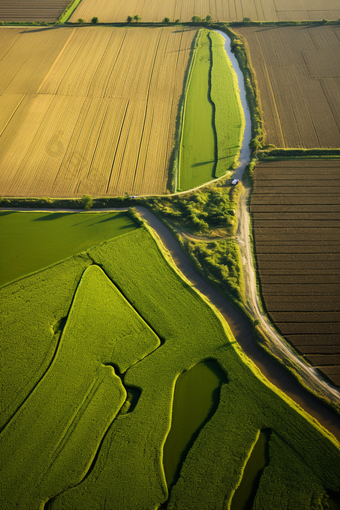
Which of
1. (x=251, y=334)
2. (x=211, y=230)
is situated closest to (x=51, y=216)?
(x=211, y=230)

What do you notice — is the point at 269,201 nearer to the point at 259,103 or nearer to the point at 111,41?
the point at 259,103

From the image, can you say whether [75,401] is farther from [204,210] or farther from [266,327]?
[204,210]

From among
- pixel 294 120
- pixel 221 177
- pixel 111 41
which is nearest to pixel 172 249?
pixel 221 177

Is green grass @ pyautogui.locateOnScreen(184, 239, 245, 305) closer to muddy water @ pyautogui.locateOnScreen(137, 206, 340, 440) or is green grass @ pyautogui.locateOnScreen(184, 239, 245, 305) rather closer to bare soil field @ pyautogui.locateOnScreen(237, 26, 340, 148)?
muddy water @ pyautogui.locateOnScreen(137, 206, 340, 440)

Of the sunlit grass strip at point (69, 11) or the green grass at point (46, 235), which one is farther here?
the sunlit grass strip at point (69, 11)

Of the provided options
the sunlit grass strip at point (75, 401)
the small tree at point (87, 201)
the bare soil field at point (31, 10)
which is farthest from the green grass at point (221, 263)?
the bare soil field at point (31, 10)

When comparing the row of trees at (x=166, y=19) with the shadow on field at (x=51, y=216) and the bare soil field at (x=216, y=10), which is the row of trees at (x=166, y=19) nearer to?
the bare soil field at (x=216, y=10)
